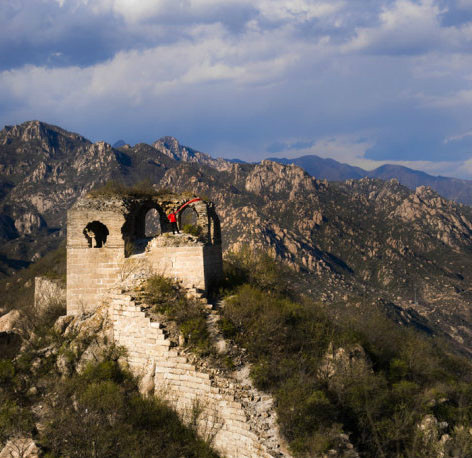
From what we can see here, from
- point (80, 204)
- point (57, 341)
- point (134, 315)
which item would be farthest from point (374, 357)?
point (80, 204)

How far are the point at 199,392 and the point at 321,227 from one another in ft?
301

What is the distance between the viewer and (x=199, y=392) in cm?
1135

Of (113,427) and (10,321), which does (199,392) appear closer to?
(113,427)

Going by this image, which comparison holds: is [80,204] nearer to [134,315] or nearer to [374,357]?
[134,315]

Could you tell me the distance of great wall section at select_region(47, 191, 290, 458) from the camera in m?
10.5

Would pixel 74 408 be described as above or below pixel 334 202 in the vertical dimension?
below

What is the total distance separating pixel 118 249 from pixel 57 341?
3.99 meters

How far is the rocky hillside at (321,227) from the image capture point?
3012 inches

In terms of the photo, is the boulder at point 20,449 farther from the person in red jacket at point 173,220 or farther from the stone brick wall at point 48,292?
the stone brick wall at point 48,292

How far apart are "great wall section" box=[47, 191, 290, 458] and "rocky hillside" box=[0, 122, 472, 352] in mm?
30935

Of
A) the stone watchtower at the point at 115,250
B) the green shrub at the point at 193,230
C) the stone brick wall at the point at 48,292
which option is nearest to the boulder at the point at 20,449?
the stone watchtower at the point at 115,250

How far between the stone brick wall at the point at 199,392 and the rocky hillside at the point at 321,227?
33622 mm

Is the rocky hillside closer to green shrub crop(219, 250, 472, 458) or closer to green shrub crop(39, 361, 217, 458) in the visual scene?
green shrub crop(219, 250, 472, 458)

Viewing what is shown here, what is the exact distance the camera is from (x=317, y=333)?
14.0m
